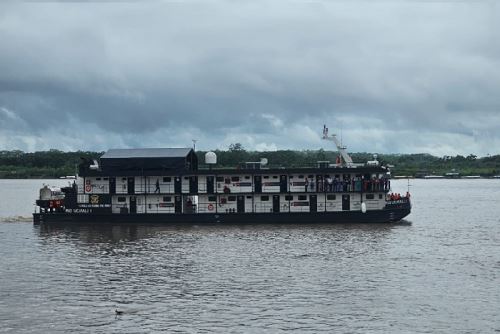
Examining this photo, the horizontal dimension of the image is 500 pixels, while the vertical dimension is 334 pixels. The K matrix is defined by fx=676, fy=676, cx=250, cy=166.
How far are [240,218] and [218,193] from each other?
324cm

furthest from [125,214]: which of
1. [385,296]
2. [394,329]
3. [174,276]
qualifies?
[394,329]

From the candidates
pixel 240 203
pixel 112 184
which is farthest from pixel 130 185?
pixel 240 203

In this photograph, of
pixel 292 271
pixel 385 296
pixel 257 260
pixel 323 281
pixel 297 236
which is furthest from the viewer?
pixel 297 236

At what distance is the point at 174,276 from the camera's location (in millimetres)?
37656

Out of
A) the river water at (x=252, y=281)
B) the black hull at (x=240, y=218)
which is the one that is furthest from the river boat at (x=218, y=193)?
the river water at (x=252, y=281)

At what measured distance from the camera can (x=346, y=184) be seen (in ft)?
209

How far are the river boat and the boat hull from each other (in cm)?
9

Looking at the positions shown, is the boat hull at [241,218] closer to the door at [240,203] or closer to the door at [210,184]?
the door at [240,203]

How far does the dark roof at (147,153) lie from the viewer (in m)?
66.4

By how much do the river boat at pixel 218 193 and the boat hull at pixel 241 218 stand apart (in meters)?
0.09

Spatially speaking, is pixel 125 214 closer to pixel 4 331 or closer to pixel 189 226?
pixel 189 226

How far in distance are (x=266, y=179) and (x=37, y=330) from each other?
39288 millimetres

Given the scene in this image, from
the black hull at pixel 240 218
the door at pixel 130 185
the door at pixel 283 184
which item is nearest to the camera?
the black hull at pixel 240 218

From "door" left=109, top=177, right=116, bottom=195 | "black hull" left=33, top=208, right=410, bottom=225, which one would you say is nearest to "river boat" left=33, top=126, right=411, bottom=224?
"black hull" left=33, top=208, right=410, bottom=225
